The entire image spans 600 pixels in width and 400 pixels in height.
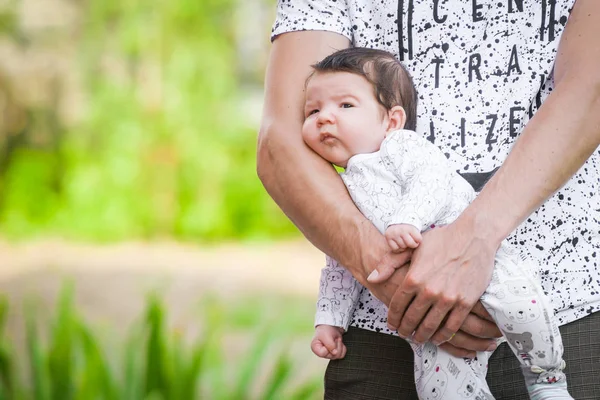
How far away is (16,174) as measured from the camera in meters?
8.27

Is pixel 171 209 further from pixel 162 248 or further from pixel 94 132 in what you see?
pixel 94 132

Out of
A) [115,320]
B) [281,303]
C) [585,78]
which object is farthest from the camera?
[281,303]

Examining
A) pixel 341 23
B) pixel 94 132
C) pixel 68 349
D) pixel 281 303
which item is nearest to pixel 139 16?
pixel 94 132

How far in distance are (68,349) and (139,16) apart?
5.57 m

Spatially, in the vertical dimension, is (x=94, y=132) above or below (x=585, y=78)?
below

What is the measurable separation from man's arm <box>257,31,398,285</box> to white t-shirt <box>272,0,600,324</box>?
197 mm

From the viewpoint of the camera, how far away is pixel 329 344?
173cm

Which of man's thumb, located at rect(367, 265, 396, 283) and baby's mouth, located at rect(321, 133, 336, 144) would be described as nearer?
man's thumb, located at rect(367, 265, 396, 283)

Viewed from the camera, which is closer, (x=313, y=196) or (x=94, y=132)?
(x=313, y=196)

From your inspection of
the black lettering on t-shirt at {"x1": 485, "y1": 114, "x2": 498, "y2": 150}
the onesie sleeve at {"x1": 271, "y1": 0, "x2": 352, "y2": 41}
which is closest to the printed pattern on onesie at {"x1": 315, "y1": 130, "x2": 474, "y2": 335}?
the black lettering on t-shirt at {"x1": 485, "y1": 114, "x2": 498, "y2": 150}

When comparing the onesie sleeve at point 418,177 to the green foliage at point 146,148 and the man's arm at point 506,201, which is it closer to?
the man's arm at point 506,201

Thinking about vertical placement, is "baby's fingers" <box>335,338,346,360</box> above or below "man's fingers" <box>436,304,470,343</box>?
below

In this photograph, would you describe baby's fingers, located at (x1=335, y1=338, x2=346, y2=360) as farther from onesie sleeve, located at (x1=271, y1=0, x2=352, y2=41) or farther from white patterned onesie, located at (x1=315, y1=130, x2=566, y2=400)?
onesie sleeve, located at (x1=271, y1=0, x2=352, y2=41)

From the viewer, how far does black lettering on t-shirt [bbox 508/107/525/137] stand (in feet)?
5.41
